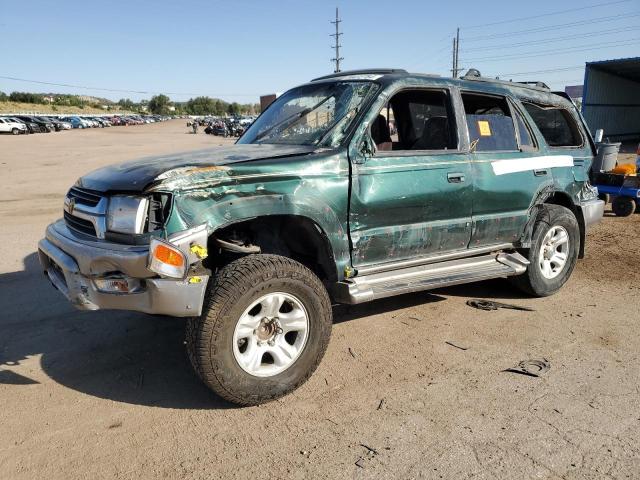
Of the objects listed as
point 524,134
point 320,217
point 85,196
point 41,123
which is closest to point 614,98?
point 524,134

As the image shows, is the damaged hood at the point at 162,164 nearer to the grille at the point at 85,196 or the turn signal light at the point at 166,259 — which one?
the grille at the point at 85,196

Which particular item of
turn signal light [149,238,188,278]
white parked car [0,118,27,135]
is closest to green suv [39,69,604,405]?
turn signal light [149,238,188,278]

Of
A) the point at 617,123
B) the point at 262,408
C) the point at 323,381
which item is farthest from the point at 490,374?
the point at 617,123

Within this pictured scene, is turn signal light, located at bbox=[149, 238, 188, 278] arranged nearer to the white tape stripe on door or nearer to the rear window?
the white tape stripe on door

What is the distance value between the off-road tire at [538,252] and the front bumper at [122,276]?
132 inches

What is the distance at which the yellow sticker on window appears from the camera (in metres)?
4.62

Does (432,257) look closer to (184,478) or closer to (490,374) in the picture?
(490,374)

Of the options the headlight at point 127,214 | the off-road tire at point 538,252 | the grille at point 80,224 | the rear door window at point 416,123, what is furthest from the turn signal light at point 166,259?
the off-road tire at point 538,252

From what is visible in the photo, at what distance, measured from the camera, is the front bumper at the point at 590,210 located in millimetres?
5453

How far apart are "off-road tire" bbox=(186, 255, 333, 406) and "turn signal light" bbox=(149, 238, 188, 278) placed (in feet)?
0.84

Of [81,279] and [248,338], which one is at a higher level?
[81,279]

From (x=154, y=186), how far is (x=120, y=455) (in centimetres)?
148

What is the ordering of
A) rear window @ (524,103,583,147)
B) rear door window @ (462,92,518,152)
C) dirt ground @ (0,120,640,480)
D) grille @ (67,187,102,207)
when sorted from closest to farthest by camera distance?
dirt ground @ (0,120,640,480) → grille @ (67,187,102,207) → rear door window @ (462,92,518,152) → rear window @ (524,103,583,147)

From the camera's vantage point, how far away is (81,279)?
10.3 feet
